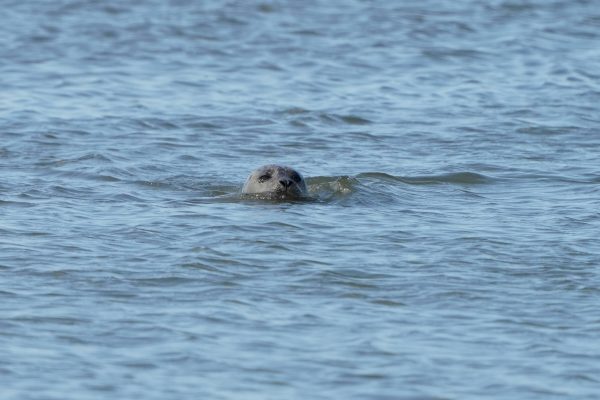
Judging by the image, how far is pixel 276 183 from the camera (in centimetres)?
1255

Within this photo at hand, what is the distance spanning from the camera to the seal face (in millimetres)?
12547

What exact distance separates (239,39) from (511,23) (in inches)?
210

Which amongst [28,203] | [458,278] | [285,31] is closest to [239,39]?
[285,31]

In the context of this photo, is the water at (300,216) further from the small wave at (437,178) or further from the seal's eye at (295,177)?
the seal's eye at (295,177)

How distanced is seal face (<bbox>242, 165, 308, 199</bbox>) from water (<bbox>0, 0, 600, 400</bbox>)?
180 mm

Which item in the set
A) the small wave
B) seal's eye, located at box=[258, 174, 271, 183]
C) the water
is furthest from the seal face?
the small wave

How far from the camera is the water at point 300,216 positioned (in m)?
7.84

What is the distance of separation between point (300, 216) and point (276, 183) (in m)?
0.82

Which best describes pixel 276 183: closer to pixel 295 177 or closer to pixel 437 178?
pixel 295 177

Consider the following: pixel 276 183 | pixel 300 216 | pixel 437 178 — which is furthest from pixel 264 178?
pixel 437 178

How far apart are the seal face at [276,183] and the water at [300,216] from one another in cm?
18

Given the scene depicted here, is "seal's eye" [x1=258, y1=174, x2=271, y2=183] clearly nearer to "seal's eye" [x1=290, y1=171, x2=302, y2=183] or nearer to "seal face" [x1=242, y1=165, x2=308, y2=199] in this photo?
"seal face" [x1=242, y1=165, x2=308, y2=199]

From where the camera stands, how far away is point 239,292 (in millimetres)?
9211

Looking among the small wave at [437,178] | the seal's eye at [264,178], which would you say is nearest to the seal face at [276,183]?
the seal's eye at [264,178]
